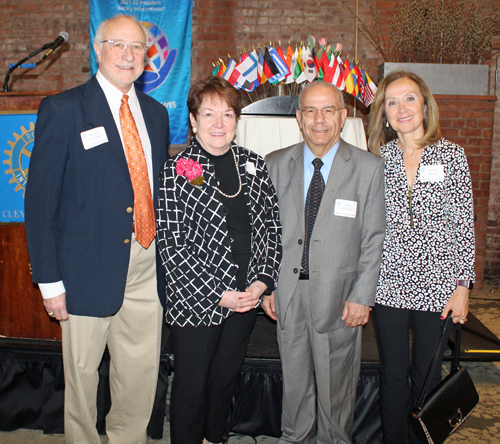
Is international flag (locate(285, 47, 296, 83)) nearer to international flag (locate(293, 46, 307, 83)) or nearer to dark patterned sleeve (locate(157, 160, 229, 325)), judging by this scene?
international flag (locate(293, 46, 307, 83))

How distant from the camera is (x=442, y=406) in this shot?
1.72m

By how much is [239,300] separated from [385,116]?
1088 millimetres

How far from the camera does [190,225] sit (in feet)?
5.40

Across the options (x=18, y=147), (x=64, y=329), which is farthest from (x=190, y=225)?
(x=18, y=147)

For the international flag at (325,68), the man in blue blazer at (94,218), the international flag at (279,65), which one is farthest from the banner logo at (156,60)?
the man in blue blazer at (94,218)

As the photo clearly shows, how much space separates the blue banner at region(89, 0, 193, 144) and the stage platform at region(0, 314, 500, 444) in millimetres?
2839

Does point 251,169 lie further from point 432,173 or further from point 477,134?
point 477,134

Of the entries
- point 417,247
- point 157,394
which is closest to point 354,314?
point 417,247

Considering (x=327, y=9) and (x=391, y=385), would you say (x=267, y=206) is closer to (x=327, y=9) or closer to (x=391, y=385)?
(x=391, y=385)

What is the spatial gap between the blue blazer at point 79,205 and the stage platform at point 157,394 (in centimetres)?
84

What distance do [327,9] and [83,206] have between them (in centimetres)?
403

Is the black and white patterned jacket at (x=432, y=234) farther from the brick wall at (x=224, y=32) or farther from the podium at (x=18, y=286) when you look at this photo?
the brick wall at (x=224, y=32)

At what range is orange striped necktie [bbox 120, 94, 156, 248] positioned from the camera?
5.53 feet

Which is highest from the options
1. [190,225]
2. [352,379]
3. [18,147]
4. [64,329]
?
[18,147]
